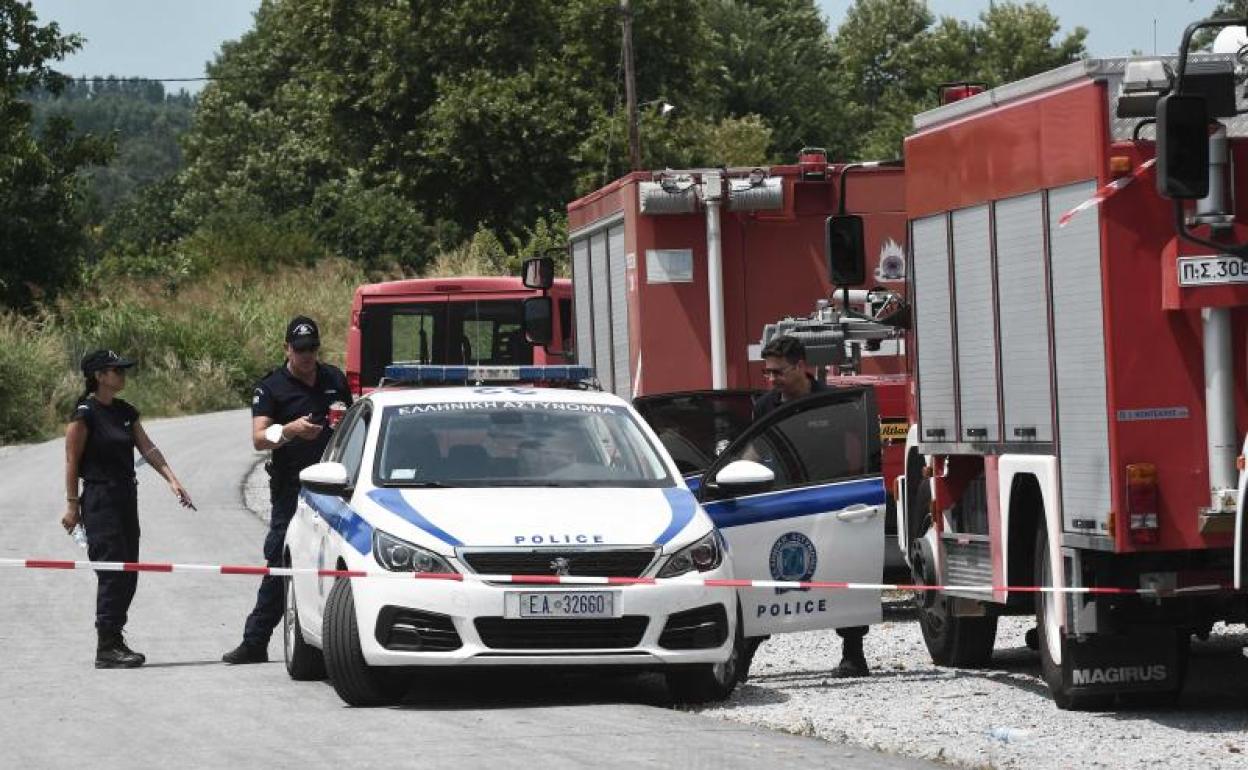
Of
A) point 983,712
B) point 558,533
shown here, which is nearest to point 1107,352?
point 983,712

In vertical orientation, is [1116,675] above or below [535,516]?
below

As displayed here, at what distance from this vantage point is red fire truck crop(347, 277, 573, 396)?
26.3 meters

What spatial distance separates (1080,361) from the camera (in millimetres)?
10594

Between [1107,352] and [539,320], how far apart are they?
13274 millimetres

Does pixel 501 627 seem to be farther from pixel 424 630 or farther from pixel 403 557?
pixel 403 557

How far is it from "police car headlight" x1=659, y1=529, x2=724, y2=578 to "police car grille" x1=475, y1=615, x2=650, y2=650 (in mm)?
371

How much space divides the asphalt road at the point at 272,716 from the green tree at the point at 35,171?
3205 cm

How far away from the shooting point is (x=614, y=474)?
1257cm

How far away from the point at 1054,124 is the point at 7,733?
5.30m

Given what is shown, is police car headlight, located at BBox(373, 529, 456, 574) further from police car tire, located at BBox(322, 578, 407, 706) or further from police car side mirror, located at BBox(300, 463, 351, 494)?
police car side mirror, located at BBox(300, 463, 351, 494)

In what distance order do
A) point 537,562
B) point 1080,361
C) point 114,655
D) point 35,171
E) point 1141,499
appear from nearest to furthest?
1. point 1141,499
2. point 1080,361
3. point 537,562
4. point 114,655
5. point 35,171

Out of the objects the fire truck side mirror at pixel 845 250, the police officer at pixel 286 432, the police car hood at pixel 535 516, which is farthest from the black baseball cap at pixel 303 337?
the fire truck side mirror at pixel 845 250

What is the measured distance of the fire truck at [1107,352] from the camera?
33.3 ft

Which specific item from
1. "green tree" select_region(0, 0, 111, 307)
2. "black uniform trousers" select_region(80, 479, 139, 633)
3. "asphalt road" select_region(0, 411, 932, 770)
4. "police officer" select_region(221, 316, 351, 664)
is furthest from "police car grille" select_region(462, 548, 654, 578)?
"green tree" select_region(0, 0, 111, 307)
